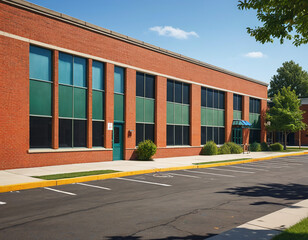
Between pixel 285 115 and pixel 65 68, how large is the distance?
2785 centimetres

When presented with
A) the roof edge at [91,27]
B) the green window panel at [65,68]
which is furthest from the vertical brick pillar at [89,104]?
the roof edge at [91,27]

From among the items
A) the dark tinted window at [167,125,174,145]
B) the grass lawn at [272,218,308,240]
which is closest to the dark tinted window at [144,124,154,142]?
the dark tinted window at [167,125,174,145]

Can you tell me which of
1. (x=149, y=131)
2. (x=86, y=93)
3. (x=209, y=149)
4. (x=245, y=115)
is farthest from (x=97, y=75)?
(x=245, y=115)

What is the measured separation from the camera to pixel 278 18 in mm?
8570

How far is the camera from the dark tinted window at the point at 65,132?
61.8 ft

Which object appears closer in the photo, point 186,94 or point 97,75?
point 97,75

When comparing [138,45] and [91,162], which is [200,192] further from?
[138,45]

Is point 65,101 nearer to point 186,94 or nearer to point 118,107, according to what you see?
point 118,107

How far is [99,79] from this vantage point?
21141mm

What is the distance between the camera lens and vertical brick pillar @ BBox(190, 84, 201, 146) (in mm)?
28594

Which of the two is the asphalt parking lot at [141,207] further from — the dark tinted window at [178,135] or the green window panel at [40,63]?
the dark tinted window at [178,135]

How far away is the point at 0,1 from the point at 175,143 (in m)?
16.5

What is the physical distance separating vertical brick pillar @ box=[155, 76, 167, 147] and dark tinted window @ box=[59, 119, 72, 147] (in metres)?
7.75

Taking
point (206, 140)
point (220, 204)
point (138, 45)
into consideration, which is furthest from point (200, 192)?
point (206, 140)
